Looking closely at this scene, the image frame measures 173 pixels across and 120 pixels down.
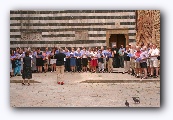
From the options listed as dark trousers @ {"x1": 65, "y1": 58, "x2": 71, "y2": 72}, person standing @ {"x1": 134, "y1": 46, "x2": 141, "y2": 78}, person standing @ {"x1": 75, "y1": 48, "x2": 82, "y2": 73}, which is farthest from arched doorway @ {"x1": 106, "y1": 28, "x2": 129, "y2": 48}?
dark trousers @ {"x1": 65, "y1": 58, "x2": 71, "y2": 72}

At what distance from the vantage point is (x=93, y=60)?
680 inches

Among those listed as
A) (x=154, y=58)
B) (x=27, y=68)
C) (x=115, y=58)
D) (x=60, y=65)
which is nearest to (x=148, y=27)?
(x=154, y=58)

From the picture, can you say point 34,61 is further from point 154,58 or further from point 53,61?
point 154,58

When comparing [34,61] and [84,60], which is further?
[84,60]

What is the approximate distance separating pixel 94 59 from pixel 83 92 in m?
0.77

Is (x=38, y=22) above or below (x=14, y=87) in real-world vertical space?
above

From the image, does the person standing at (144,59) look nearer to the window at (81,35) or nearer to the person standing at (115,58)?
the person standing at (115,58)

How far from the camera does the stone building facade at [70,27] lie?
1677 cm

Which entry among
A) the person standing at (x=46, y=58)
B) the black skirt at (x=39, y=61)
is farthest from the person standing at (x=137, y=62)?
the black skirt at (x=39, y=61)

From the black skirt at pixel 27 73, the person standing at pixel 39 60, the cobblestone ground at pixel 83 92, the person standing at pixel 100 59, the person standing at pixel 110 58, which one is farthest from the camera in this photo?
the person standing at pixel 100 59
